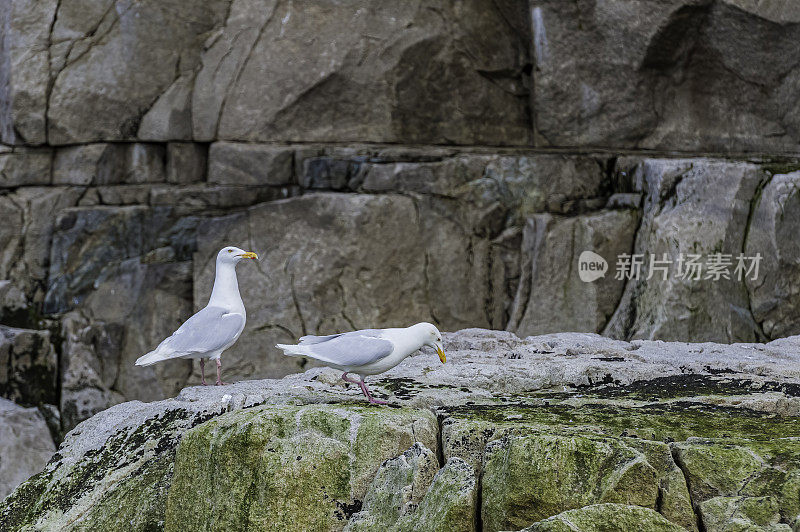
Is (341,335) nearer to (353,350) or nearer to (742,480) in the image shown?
(353,350)

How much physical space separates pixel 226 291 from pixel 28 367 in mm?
3951

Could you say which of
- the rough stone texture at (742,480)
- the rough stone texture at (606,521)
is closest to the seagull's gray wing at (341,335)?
the rough stone texture at (606,521)

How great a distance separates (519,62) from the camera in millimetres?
8891

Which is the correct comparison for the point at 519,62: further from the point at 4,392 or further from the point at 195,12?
the point at 4,392

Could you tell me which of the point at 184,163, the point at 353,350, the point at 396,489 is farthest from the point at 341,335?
A: the point at 184,163

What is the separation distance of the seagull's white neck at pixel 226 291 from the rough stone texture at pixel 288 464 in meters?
1.15

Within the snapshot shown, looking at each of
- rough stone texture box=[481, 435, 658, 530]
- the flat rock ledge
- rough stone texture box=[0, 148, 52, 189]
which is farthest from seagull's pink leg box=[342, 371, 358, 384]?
rough stone texture box=[0, 148, 52, 189]

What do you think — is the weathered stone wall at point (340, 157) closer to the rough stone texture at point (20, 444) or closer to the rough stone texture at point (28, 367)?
the rough stone texture at point (28, 367)

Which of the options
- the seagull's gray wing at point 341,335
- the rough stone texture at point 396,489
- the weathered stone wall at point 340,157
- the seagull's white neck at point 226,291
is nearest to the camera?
the rough stone texture at point 396,489

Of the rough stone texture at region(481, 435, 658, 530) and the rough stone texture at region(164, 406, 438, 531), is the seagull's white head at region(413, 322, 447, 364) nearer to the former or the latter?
the rough stone texture at region(164, 406, 438, 531)

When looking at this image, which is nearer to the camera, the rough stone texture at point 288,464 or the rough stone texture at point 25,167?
the rough stone texture at point 288,464

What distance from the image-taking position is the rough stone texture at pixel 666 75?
825cm

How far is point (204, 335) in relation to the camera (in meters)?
4.54

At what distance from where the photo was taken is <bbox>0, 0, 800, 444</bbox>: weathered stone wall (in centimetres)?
796
